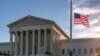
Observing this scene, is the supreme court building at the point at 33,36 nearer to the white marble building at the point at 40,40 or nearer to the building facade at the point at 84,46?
the white marble building at the point at 40,40

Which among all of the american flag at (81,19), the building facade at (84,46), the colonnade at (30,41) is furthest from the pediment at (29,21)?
the american flag at (81,19)

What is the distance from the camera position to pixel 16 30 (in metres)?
101

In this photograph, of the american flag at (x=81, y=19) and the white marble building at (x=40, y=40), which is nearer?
the american flag at (x=81, y=19)

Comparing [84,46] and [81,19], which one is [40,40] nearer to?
[84,46]

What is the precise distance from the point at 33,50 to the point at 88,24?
6218cm

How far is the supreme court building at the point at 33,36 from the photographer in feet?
317

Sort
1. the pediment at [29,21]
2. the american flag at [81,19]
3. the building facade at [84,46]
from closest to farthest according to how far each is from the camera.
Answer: the american flag at [81,19] → the pediment at [29,21] → the building facade at [84,46]

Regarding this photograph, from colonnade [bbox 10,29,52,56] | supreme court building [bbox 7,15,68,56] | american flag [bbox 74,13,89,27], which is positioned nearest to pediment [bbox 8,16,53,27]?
supreme court building [bbox 7,15,68,56]

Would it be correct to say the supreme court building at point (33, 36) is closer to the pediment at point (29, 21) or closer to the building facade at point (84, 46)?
the pediment at point (29, 21)

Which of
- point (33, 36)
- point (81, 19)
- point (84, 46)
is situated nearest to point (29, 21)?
point (33, 36)

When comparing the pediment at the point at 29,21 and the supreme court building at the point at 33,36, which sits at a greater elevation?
the pediment at the point at 29,21

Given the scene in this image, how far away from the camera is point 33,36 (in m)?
98.6

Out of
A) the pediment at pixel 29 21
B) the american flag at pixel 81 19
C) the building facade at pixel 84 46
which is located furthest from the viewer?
the building facade at pixel 84 46

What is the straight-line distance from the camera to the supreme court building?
317ft
